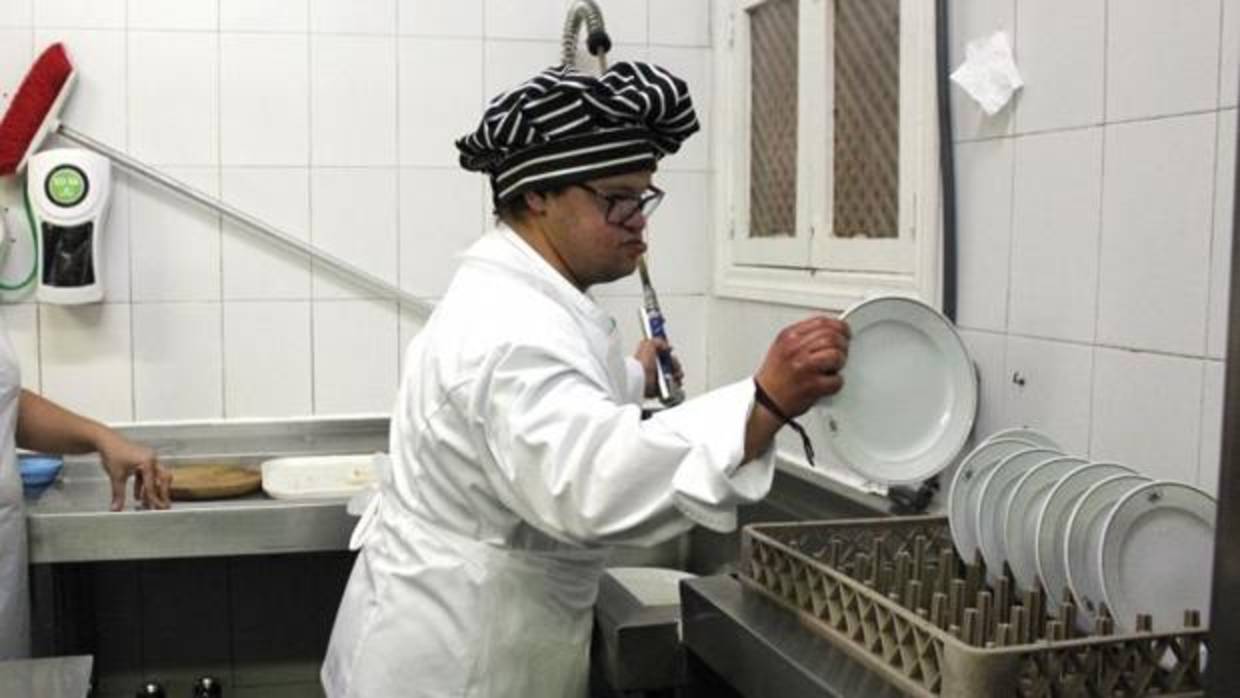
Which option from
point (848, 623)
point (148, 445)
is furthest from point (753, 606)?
→ point (148, 445)

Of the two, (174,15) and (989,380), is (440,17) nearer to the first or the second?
(174,15)

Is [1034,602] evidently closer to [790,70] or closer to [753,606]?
[753,606]

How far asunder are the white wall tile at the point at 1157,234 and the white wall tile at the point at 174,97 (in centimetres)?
174

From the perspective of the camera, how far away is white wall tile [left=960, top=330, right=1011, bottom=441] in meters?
1.68

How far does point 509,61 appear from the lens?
2.65m

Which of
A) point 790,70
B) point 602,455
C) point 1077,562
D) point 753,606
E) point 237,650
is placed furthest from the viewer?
point 237,650

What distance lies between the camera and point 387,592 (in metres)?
1.47

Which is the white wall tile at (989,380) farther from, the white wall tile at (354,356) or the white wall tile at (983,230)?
the white wall tile at (354,356)

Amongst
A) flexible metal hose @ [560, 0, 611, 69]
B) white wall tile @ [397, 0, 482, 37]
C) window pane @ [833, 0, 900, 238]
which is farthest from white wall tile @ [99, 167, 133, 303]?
window pane @ [833, 0, 900, 238]

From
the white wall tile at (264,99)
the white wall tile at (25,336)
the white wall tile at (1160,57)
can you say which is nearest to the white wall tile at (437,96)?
the white wall tile at (264,99)

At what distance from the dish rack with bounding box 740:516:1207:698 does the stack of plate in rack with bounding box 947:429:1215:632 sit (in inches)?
1.1

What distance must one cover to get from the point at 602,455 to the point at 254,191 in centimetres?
162

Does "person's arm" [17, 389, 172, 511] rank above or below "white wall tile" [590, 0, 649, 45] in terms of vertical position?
below

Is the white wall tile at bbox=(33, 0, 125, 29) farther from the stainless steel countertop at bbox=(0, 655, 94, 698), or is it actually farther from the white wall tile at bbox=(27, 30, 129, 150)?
the stainless steel countertop at bbox=(0, 655, 94, 698)
